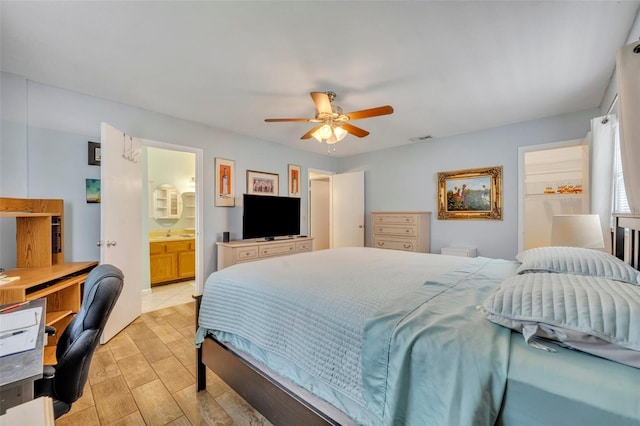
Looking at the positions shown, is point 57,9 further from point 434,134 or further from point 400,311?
point 434,134

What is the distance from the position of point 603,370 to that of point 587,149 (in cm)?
324

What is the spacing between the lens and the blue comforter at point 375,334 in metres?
0.82

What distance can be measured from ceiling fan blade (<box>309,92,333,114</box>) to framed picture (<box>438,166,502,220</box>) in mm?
2777

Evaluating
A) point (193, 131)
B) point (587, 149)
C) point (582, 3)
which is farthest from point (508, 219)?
point (193, 131)

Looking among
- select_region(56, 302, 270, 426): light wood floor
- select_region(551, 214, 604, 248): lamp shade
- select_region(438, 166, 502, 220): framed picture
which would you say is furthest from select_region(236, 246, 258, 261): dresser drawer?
select_region(551, 214, 604, 248): lamp shade

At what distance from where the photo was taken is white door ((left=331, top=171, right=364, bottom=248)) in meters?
5.23

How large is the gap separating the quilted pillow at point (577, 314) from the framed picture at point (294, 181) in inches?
165

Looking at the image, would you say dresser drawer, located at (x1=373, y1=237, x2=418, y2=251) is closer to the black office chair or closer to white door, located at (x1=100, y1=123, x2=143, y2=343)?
white door, located at (x1=100, y1=123, x2=143, y2=343)

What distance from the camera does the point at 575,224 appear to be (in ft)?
6.97

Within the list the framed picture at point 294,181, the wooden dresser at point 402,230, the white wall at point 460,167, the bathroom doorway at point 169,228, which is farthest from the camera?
the framed picture at point 294,181

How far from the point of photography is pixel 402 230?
4422mm

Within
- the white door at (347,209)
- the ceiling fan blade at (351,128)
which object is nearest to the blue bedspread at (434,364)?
the ceiling fan blade at (351,128)

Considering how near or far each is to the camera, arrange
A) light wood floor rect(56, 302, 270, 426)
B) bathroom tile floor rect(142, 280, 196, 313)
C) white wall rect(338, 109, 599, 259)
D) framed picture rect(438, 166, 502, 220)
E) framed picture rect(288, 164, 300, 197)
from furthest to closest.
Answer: framed picture rect(288, 164, 300, 197) < framed picture rect(438, 166, 502, 220) < bathroom tile floor rect(142, 280, 196, 313) < white wall rect(338, 109, 599, 259) < light wood floor rect(56, 302, 270, 426)

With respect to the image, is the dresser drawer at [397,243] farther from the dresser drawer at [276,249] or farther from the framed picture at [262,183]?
the framed picture at [262,183]
